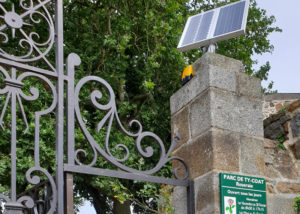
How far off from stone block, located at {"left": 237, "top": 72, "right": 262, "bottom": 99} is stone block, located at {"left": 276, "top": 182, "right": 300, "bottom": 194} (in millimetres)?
781

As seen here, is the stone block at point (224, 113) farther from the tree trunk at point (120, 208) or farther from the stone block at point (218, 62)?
the tree trunk at point (120, 208)

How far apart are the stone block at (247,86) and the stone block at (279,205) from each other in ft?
2.68

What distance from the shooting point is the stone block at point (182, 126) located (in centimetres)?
430

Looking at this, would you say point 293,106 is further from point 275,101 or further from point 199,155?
point 275,101

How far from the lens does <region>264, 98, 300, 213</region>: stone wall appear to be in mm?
4445

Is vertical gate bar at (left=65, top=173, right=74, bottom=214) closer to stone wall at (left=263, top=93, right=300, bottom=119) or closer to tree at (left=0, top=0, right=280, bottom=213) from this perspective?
stone wall at (left=263, top=93, right=300, bottom=119)

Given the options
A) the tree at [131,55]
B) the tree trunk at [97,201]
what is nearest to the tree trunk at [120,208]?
the tree at [131,55]

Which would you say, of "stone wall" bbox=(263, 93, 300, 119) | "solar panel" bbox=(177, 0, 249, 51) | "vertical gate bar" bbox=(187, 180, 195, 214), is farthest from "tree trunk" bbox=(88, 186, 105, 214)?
"vertical gate bar" bbox=(187, 180, 195, 214)

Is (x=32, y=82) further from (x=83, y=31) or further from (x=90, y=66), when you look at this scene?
(x=83, y=31)

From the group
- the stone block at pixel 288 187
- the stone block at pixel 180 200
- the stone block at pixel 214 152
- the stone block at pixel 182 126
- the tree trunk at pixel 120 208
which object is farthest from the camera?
the tree trunk at pixel 120 208

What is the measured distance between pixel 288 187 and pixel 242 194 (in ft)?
2.89

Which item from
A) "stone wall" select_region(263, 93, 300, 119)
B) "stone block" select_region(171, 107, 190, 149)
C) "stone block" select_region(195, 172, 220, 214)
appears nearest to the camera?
"stone block" select_region(195, 172, 220, 214)

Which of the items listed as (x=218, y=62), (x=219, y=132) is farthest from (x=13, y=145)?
(x=218, y=62)

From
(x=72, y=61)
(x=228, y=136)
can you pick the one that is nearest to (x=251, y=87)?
(x=228, y=136)
